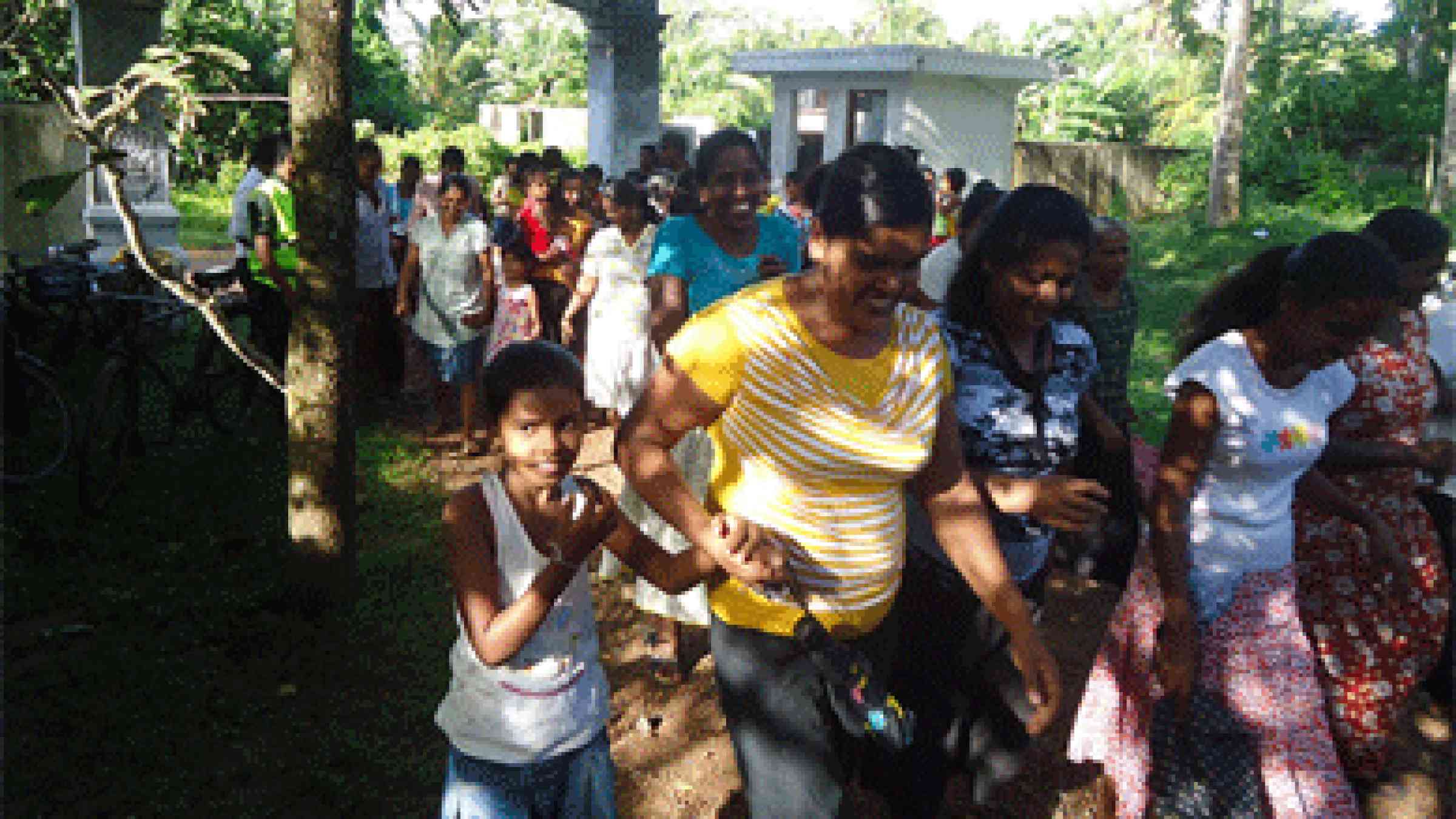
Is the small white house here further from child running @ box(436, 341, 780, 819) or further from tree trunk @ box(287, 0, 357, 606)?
child running @ box(436, 341, 780, 819)

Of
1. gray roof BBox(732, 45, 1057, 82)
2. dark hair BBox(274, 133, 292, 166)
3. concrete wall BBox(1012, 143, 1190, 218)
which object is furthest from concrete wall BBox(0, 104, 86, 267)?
concrete wall BBox(1012, 143, 1190, 218)

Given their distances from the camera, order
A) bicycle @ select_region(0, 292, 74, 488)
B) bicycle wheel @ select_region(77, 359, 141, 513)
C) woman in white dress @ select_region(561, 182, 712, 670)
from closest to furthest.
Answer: bicycle wheel @ select_region(77, 359, 141, 513)
woman in white dress @ select_region(561, 182, 712, 670)
bicycle @ select_region(0, 292, 74, 488)

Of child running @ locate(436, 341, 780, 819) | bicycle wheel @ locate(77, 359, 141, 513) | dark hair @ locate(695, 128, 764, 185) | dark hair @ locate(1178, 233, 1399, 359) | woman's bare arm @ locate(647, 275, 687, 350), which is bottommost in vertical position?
bicycle wheel @ locate(77, 359, 141, 513)

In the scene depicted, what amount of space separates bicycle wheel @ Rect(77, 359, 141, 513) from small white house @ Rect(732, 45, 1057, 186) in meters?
14.4

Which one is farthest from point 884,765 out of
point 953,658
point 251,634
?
point 251,634

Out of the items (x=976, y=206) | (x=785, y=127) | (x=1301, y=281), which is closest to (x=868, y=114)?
(x=785, y=127)

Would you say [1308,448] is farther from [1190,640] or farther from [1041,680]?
[1041,680]

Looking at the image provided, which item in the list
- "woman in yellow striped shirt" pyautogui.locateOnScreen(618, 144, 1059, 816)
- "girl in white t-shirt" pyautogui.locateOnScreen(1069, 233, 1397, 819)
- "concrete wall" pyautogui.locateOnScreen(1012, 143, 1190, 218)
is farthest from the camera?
"concrete wall" pyautogui.locateOnScreen(1012, 143, 1190, 218)

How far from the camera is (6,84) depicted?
13.7 metres

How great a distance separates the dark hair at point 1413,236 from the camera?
10.4 ft

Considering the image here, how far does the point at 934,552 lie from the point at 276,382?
95.1 inches

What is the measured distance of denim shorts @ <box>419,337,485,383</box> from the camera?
6344 millimetres

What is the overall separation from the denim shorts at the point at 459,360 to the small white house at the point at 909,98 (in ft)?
42.3

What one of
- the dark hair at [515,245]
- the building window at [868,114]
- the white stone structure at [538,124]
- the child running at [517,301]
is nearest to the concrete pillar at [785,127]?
the building window at [868,114]
